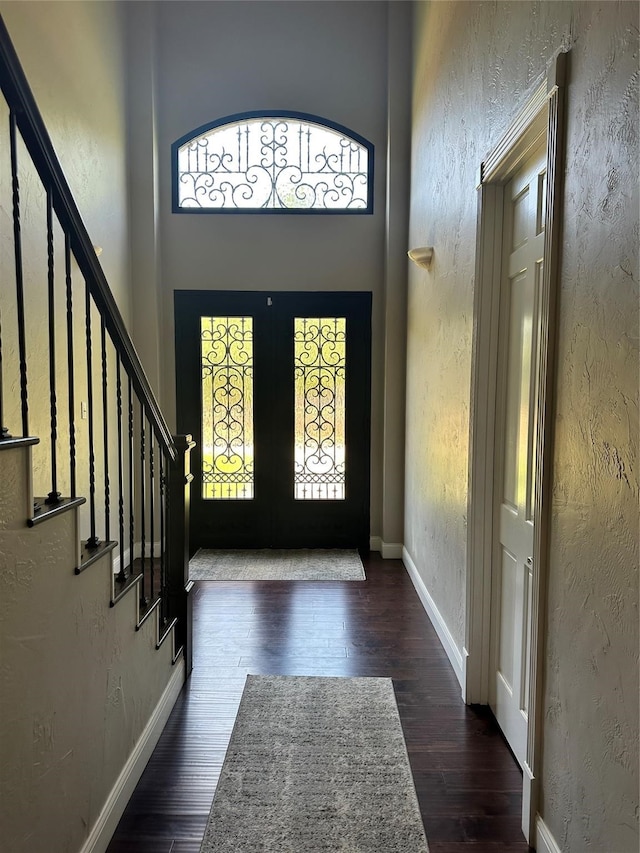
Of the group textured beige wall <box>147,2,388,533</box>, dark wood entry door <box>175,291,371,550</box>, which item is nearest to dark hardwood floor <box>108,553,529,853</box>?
dark wood entry door <box>175,291,371,550</box>

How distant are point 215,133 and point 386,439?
310cm

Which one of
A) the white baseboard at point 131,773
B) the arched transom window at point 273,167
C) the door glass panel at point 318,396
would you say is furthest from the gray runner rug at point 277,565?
the arched transom window at point 273,167

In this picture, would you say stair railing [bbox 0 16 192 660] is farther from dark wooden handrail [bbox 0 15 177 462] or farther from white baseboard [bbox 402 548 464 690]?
white baseboard [bbox 402 548 464 690]

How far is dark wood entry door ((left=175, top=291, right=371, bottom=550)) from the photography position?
4.76 metres

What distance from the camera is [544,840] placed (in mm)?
1636

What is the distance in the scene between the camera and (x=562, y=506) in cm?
156

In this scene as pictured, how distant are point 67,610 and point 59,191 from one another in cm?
119

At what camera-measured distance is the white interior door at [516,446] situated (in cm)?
206

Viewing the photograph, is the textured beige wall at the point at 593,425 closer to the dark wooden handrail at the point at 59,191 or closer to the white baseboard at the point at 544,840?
the white baseboard at the point at 544,840

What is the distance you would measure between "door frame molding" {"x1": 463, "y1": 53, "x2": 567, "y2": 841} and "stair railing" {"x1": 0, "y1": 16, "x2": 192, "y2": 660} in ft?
4.48

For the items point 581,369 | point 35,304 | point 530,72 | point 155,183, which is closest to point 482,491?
point 581,369

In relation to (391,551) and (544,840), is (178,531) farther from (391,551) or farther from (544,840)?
(391,551)

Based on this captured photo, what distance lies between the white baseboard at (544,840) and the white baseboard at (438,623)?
3.00ft

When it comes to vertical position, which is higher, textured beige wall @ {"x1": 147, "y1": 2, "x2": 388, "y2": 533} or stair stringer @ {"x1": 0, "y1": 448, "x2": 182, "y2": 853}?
textured beige wall @ {"x1": 147, "y1": 2, "x2": 388, "y2": 533}
